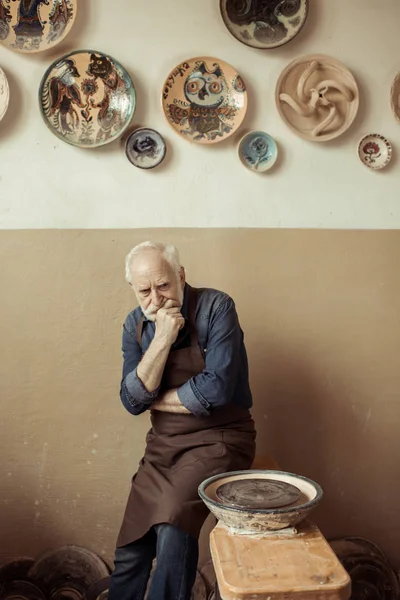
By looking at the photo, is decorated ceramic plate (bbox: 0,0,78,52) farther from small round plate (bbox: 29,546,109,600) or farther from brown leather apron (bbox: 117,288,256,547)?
small round plate (bbox: 29,546,109,600)

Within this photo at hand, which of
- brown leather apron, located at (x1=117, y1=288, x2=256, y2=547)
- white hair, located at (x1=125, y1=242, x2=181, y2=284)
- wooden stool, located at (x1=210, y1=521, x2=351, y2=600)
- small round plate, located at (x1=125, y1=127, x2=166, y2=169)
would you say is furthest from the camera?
small round plate, located at (x1=125, y1=127, x2=166, y2=169)

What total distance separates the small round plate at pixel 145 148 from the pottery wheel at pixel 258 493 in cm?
154

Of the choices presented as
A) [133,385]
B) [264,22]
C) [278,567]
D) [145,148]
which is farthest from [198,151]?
[278,567]

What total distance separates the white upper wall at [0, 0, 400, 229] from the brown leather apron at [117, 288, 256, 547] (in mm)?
659

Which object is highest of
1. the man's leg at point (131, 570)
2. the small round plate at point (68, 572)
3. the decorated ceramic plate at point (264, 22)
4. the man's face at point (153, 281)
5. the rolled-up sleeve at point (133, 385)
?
the decorated ceramic plate at point (264, 22)

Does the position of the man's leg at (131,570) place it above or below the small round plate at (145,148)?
below

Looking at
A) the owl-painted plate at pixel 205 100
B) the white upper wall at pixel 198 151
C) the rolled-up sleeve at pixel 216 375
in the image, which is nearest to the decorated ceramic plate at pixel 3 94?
the white upper wall at pixel 198 151

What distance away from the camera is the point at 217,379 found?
2064mm

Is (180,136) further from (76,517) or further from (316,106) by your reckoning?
(76,517)

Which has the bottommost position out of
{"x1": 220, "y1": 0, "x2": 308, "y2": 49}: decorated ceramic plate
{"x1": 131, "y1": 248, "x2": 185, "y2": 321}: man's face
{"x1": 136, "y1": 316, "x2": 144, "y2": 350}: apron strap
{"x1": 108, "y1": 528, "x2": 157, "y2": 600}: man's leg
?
{"x1": 108, "y1": 528, "x2": 157, "y2": 600}: man's leg

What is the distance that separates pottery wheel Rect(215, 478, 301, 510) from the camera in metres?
1.64

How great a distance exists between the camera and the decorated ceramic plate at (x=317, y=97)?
2.73 m

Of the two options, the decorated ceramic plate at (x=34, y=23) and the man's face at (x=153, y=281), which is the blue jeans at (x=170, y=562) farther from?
the decorated ceramic plate at (x=34, y=23)

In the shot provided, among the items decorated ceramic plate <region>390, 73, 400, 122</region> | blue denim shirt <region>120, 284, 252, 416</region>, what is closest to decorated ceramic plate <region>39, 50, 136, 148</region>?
blue denim shirt <region>120, 284, 252, 416</region>
